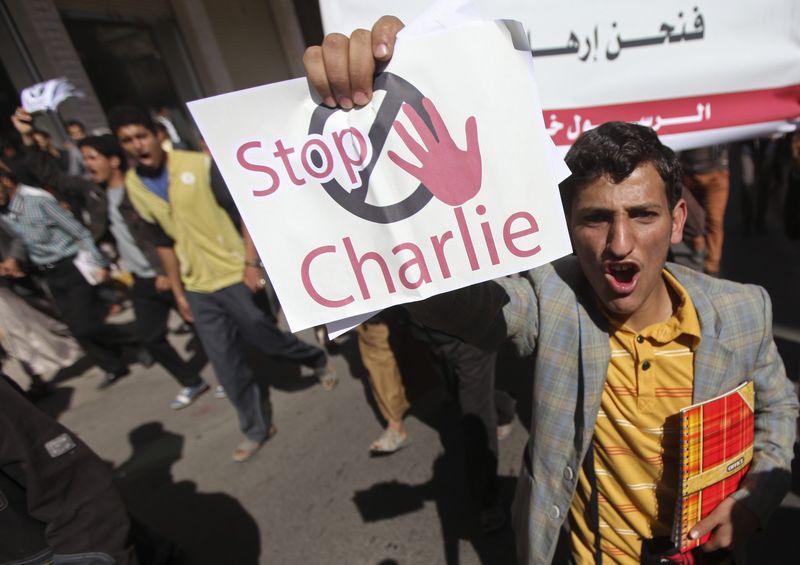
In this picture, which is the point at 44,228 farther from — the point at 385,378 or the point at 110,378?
the point at 385,378

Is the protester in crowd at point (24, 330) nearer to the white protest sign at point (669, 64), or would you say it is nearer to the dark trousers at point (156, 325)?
the dark trousers at point (156, 325)

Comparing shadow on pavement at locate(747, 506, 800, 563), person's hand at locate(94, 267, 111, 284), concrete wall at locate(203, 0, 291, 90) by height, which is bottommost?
shadow on pavement at locate(747, 506, 800, 563)

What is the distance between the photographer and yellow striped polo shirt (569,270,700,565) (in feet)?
3.64

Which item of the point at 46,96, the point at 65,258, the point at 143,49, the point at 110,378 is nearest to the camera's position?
the point at 65,258

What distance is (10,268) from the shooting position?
3.96m

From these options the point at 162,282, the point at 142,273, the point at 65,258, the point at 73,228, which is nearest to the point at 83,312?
the point at 65,258

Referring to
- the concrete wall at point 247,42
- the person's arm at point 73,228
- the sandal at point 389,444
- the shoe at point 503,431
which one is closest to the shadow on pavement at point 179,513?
the sandal at point 389,444

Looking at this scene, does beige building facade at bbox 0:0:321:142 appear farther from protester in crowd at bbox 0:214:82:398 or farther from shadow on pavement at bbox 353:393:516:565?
shadow on pavement at bbox 353:393:516:565

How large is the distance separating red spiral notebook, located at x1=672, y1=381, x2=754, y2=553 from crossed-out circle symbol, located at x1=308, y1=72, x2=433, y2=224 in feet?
2.48

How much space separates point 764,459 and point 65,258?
4.94 metres

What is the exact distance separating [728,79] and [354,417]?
9.62 feet

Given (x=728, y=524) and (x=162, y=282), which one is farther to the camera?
(x=162, y=282)

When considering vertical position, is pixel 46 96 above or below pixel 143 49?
below

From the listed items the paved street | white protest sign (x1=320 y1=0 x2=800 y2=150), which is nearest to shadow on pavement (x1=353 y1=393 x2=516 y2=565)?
the paved street
